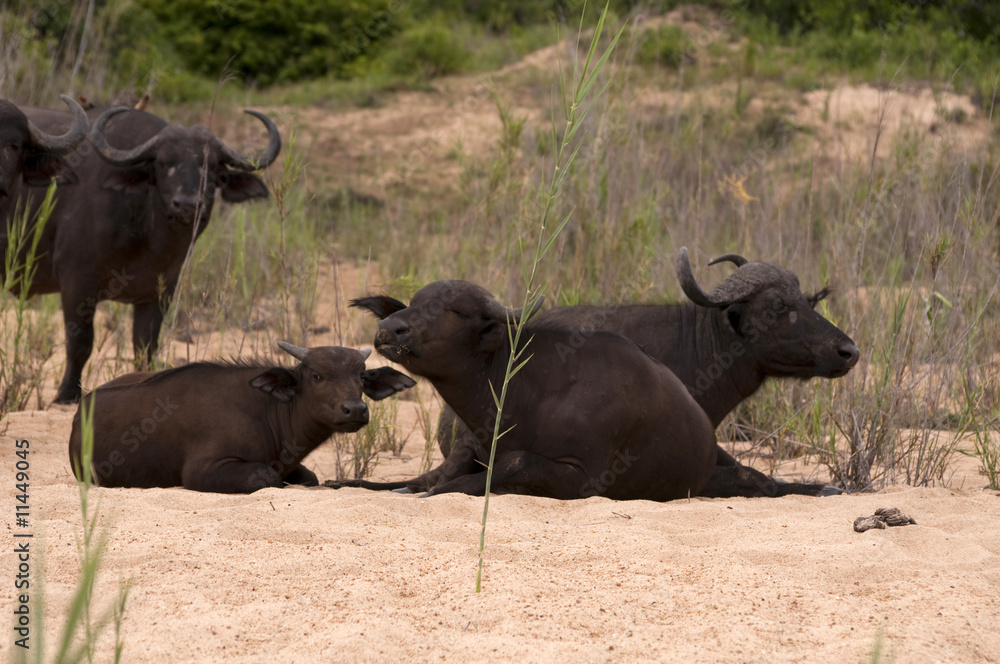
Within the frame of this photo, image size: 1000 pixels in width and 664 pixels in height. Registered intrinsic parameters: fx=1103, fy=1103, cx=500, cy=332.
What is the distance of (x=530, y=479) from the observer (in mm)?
5410

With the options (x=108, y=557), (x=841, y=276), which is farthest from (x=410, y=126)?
(x=108, y=557)

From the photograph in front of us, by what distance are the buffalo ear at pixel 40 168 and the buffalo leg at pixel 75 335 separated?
3.14 feet

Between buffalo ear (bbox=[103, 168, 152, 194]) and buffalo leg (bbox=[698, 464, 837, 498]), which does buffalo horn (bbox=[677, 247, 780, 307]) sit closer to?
buffalo leg (bbox=[698, 464, 837, 498])

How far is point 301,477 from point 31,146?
3.14 meters

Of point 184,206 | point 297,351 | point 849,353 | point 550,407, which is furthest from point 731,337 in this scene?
point 184,206

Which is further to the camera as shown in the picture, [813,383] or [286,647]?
[813,383]

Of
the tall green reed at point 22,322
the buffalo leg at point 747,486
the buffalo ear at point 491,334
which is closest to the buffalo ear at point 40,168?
the tall green reed at point 22,322

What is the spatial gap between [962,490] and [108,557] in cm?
433

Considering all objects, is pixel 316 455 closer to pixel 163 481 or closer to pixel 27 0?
pixel 163 481

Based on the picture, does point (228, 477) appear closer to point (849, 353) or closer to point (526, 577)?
point (526, 577)

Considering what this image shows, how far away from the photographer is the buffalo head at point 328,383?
18.9ft

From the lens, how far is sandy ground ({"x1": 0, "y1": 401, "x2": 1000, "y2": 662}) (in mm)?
3221

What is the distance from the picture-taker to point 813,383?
7.60 metres

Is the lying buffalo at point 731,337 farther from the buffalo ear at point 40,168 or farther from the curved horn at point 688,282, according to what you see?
the buffalo ear at point 40,168
